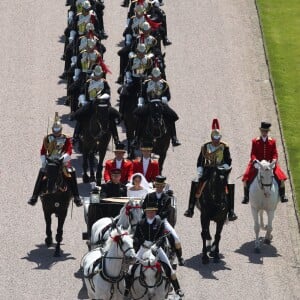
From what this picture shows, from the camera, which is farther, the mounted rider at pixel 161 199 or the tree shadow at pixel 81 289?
the tree shadow at pixel 81 289

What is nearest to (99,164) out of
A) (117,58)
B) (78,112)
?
(78,112)

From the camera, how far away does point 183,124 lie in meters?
58.0

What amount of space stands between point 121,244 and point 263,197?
8755 millimetres

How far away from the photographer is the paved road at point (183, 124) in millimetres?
46250

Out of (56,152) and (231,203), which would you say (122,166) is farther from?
(231,203)

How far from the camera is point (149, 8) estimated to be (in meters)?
64.1

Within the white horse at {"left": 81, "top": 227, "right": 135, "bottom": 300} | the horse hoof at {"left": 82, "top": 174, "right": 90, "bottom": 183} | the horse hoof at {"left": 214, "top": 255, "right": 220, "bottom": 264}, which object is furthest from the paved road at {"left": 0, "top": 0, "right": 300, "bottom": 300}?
the white horse at {"left": 81, "top": 227, "right": 135, "bottom": 300}

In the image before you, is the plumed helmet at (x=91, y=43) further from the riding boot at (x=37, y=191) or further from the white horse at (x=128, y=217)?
the white horse at (x=128, y=217)

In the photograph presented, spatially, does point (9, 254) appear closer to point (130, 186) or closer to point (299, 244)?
point (130, 186)

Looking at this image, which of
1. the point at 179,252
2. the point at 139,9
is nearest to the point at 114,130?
the point at 139,9

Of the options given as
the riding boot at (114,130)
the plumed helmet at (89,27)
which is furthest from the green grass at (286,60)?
the plumed helmet at (89,27)

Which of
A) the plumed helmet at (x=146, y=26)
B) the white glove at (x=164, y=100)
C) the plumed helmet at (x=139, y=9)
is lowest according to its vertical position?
the white glove at (x=164, y=100)

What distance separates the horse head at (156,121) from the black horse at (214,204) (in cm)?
494

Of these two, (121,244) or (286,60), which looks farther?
(286,60)
